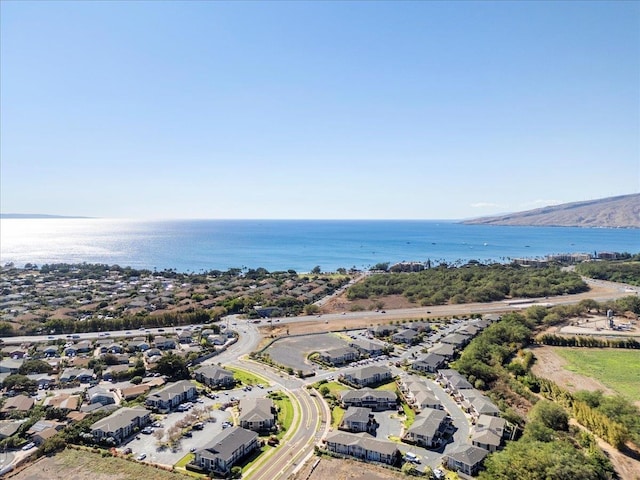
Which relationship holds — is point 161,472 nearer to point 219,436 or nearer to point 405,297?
point 219,436

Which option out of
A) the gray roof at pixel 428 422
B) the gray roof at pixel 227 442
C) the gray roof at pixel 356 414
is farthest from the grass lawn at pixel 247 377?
the gray roof at pixel 428 422

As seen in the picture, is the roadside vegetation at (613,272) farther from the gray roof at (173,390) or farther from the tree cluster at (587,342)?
the gray roof at (173,390)

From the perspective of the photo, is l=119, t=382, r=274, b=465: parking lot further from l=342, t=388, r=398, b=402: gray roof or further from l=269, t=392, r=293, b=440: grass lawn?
l=342, t=388, r=398, b=402: gray roof

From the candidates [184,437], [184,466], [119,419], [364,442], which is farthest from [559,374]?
[119,419]

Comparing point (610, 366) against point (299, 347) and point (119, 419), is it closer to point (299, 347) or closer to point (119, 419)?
point (299, 347)

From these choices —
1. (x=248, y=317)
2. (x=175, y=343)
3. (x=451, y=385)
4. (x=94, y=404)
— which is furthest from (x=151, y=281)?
(x=451, y=385)

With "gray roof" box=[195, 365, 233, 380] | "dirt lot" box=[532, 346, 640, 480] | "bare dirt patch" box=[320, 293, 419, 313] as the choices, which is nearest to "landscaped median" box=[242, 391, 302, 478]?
"gray roof" box=[195, 365, 233, 380]
